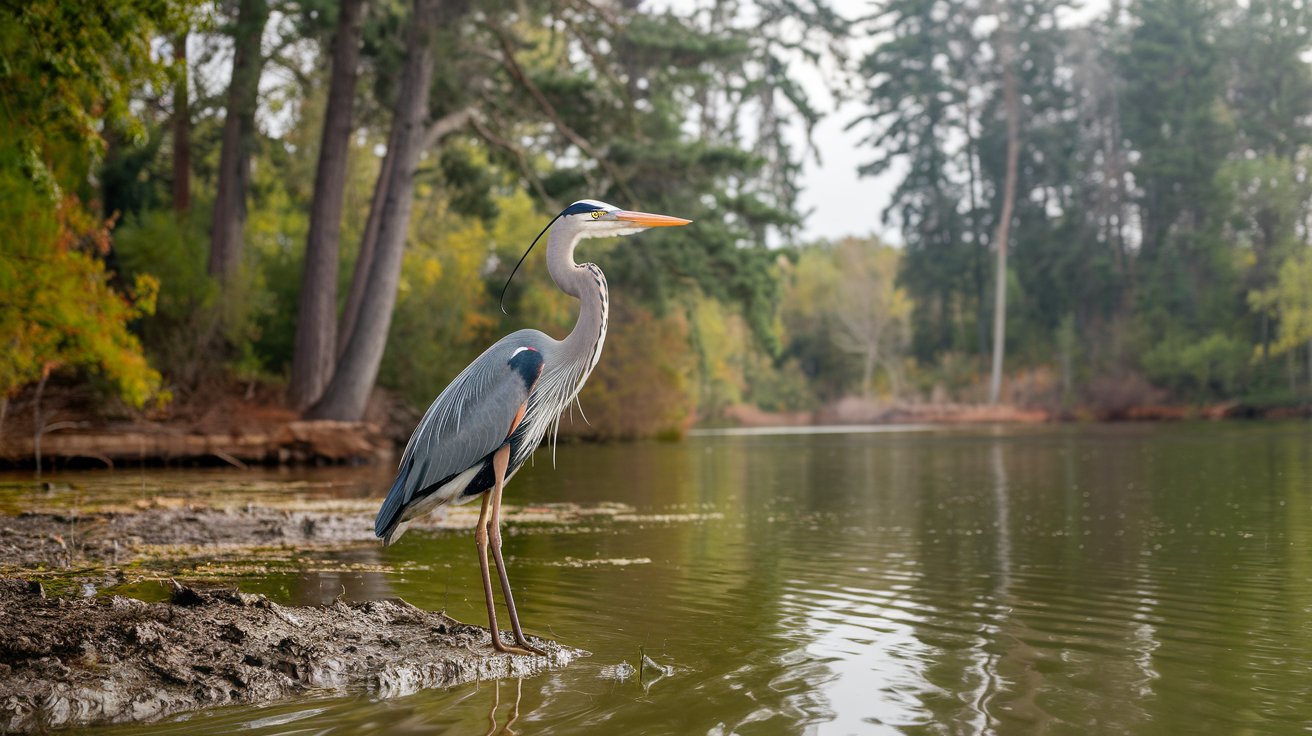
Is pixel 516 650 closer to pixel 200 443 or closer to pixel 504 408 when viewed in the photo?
pixel 504 408

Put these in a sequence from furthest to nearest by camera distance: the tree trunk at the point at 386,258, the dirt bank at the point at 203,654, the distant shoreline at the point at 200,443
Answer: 1. the tree trunk at the point at 386,258
2. the distant shoreline at the point at 200,443
3. the dirt bank at the point at 203,654

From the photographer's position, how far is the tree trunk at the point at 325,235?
66.3 ft

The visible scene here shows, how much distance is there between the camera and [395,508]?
5059 millimetres

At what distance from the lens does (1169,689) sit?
4445 mm

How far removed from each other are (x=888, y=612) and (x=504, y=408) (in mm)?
2409

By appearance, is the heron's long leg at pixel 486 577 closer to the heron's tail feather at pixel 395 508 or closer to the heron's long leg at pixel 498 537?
the heron's long leg at pixel 498 537

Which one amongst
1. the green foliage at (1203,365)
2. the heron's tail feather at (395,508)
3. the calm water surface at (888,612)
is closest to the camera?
the calm water surface at (888,612)

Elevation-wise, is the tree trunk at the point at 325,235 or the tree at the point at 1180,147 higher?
the tree at the point at 1180,147

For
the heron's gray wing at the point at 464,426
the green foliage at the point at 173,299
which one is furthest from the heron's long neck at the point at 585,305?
the green foliage at the point at 173,299

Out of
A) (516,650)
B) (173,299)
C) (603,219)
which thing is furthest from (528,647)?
(173,299)

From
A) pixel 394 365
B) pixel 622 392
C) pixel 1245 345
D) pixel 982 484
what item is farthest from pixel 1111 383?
pixel 982 484

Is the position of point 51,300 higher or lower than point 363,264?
lower

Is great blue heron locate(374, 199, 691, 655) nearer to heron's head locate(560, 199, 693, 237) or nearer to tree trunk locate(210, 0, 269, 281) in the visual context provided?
heron's head locate(560, 199, 693, 237)

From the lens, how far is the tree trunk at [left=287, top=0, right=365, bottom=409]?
66.3ft
